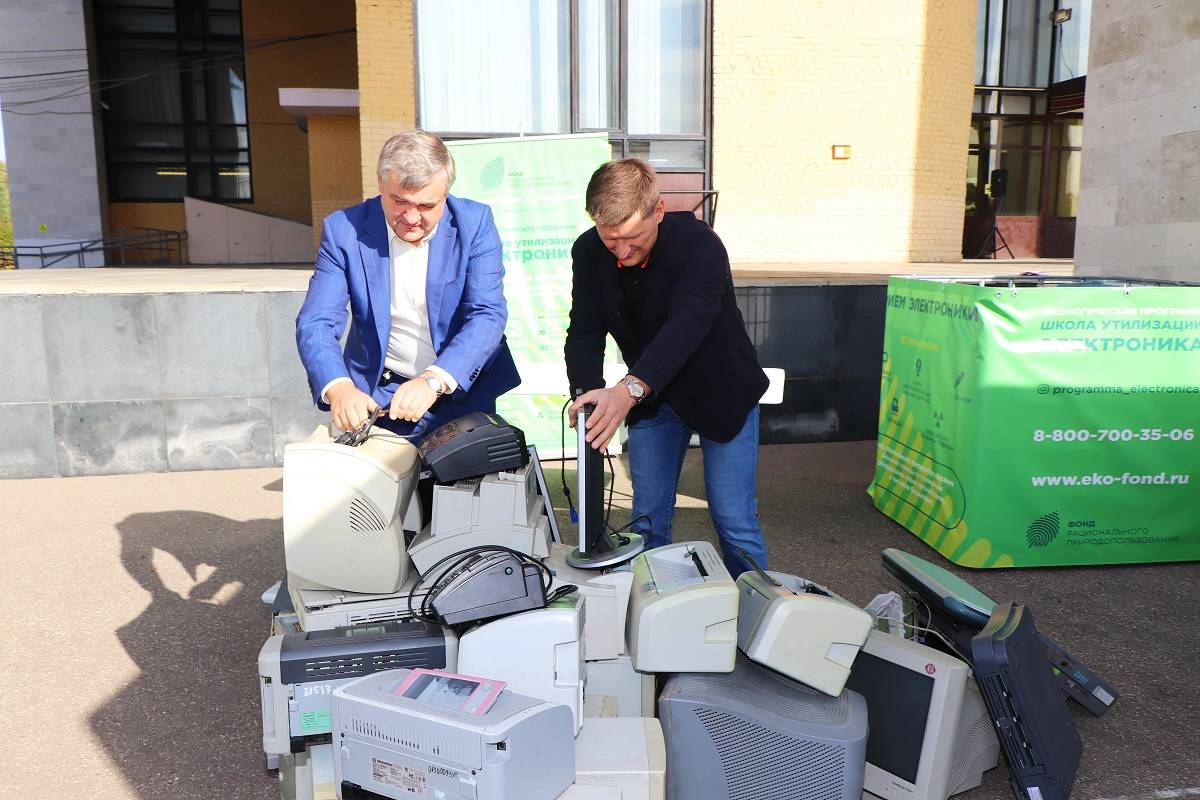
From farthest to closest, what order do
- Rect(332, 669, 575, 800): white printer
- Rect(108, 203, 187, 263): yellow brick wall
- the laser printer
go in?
1. Rect(108, 203, 187, 263): yellow brick wall
2. the laser printer
3. Rect(332, 669, 575, 800): white printer

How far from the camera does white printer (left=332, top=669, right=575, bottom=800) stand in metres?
1.57

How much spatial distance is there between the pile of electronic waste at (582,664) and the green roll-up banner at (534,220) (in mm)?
3255

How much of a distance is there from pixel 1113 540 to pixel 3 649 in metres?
4.58

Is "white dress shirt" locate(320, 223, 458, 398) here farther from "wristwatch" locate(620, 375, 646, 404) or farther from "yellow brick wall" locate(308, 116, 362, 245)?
"yellow brick wall" locate(308, 116, 362, 245)

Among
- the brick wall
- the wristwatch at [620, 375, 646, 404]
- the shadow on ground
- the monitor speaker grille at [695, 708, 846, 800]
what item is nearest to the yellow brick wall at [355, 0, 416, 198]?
the shadow on ground

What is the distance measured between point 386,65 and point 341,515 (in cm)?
738

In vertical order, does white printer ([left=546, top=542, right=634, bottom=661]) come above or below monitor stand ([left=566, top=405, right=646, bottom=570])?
below

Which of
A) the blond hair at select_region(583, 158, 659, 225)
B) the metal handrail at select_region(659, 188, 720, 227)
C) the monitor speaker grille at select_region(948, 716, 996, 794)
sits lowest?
the monitor speaker grille at select_region(948, 716, 996, 794)

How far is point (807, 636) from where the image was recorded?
2.05 m

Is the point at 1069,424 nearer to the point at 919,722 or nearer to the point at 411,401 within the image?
the point at 919,722

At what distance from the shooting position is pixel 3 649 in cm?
328

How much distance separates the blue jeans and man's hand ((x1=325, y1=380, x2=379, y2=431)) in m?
0.88

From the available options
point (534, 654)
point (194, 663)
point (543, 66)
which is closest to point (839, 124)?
point (543, 66)

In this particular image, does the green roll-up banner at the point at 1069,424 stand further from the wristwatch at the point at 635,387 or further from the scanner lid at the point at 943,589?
the wristwatch at the point at 635,387
